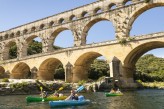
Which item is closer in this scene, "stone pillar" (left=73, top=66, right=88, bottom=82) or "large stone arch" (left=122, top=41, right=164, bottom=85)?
"large stone arch" (left=122, top=41, right=164, bottom=85)

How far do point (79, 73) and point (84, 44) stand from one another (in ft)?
16.7

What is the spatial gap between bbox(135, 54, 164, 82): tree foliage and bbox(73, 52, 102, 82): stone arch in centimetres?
2218

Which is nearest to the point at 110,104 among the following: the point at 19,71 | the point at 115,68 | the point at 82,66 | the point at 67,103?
the point at 67,103

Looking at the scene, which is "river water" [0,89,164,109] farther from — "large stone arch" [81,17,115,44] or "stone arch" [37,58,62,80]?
"stone arch" [37,58,62,80]

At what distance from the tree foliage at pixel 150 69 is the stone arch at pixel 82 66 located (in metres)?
22.2

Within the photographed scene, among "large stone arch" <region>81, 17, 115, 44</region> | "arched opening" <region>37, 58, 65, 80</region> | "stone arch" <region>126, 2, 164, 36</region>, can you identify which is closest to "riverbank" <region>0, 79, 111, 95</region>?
"stone arch" <region>126, 2, 164, 36</region>

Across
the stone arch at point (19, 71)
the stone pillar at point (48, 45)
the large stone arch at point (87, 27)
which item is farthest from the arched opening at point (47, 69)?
the large stone arch at point (87, 27)

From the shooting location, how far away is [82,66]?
44.8m

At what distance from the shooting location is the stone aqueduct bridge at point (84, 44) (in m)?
37.5

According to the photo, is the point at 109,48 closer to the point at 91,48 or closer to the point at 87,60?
the point at 91,48

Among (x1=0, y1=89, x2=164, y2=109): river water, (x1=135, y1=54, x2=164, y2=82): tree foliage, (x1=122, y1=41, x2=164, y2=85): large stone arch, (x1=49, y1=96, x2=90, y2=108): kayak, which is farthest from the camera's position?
(x1=135, y1=54, x2=164, y2=82): tree foliage

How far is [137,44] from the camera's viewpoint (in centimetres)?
3609

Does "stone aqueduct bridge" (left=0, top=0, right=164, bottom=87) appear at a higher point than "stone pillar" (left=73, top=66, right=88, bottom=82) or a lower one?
higher

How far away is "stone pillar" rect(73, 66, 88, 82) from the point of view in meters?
43.8
